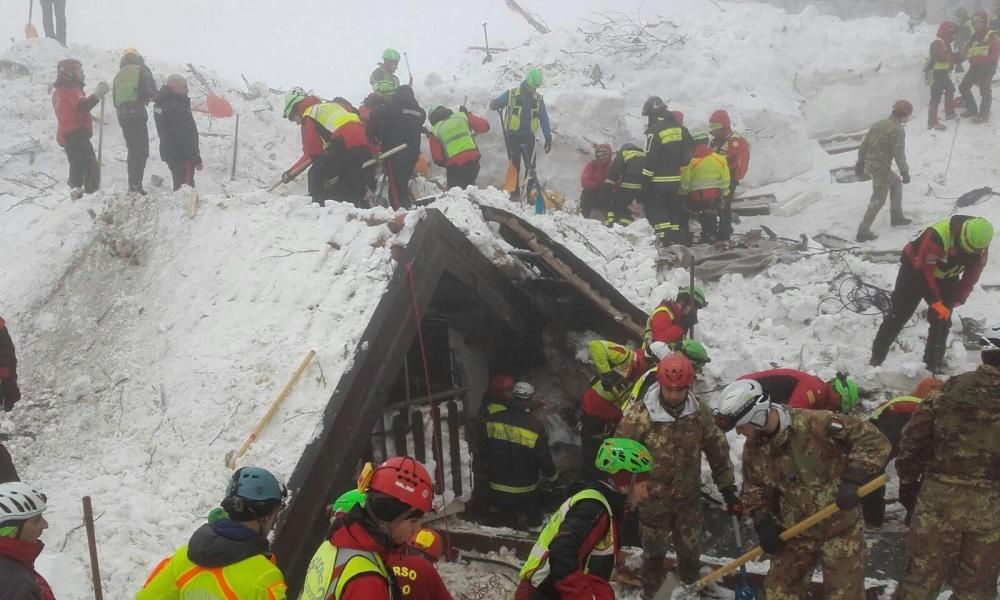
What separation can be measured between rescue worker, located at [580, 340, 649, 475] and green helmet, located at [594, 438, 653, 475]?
2.67m

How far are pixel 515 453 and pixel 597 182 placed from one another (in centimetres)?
558

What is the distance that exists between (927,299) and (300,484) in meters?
6.06

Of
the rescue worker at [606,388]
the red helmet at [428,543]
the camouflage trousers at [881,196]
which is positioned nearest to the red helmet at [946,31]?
the camouflage trousers at [881,196]

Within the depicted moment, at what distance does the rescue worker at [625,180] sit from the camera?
32.7 ft

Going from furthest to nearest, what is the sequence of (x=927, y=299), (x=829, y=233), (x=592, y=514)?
(x=829, y=233), (x=927, y=299), (x=592, y=514)

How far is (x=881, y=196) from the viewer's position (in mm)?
9875

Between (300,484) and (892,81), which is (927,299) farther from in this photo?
(892,81)

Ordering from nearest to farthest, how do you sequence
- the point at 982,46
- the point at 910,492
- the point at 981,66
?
the point at 910,492, the point at 982,46, the point at 981,66

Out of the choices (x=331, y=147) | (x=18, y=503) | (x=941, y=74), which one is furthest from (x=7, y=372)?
(x=941, y=74)

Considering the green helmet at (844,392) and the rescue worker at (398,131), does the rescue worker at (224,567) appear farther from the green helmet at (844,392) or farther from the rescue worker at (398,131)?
the rescue worker at (398,131)

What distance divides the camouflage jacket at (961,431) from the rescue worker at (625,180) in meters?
6.01

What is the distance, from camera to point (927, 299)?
22.5 feet

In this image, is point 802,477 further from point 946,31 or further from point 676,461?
point 946,31

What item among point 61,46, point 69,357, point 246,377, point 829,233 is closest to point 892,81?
point 829,233
